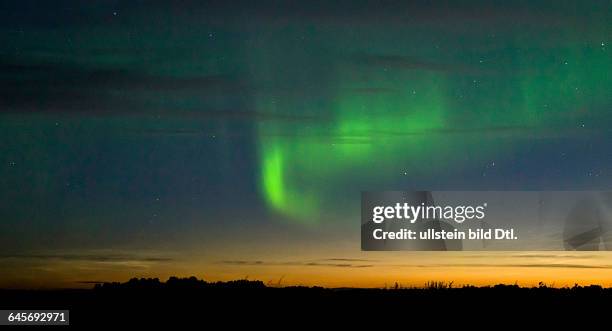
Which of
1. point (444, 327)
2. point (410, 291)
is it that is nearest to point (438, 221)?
point (410, 291)

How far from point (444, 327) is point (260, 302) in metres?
6.86

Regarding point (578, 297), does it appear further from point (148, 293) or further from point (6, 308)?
point (6, 308)

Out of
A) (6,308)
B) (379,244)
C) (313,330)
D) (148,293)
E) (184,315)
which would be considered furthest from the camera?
(379,244)

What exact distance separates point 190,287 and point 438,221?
12394 mm

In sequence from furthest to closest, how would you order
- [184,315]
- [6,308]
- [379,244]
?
1. [379,244]
2. [6,308]
3. [184,315]

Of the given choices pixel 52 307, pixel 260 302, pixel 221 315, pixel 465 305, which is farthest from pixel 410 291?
pixel 52 307

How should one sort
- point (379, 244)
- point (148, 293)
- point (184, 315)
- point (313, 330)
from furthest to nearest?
point (379, 244) < point (148, 293) < point (184, 315) < point (313, 330)

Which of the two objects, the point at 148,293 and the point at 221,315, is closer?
the point at 221,315

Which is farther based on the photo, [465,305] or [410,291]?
[410,291]

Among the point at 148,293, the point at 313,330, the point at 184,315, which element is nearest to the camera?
the point at 313,330

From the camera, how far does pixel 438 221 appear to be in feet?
133

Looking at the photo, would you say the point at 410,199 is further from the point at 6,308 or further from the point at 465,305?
the point at 6,308

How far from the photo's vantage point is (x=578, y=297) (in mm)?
31531

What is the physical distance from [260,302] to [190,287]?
4.71m
